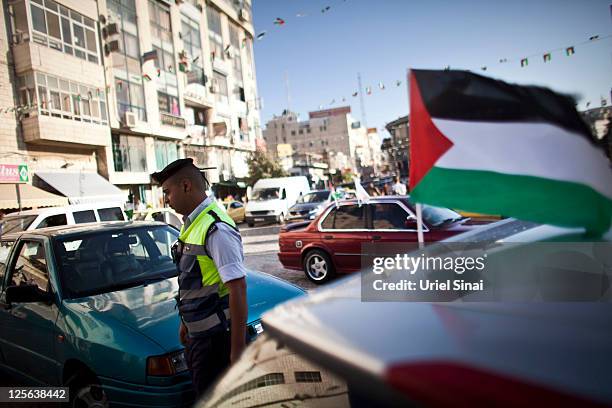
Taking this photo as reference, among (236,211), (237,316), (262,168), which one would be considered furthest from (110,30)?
(237,316)

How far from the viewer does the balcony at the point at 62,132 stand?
18797mm

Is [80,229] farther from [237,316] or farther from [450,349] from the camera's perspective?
[450,349]

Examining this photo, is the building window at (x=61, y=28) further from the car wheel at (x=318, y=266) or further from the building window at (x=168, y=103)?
the car wheel at (x=318, y=266)

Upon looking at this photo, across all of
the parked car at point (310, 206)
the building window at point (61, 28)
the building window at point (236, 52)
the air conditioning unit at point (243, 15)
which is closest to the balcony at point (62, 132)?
the building window at point (61, 28)

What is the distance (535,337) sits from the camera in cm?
81

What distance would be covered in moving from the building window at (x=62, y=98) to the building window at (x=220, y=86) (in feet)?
50.6

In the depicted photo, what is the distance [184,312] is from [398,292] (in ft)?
4.76

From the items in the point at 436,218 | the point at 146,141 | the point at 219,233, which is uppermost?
the point at 146,141

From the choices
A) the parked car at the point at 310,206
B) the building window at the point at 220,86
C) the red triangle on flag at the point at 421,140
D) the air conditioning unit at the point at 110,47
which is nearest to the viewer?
the red triangle on flag at the point at 421,140

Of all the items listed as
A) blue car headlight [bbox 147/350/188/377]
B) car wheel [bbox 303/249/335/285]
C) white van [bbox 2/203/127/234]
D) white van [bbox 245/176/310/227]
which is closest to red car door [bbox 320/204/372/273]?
car wheel [bbox 303/249/335/285]

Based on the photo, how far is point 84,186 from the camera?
20969 millimetres

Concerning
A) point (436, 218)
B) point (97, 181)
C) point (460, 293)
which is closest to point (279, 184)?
point (97, 181)

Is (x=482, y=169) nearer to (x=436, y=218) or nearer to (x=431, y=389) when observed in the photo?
(x=431, y=389)

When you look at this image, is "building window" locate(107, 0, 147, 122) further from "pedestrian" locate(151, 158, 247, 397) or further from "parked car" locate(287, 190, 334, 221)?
"pedestrian" locate(151, 158, 247, 397)
